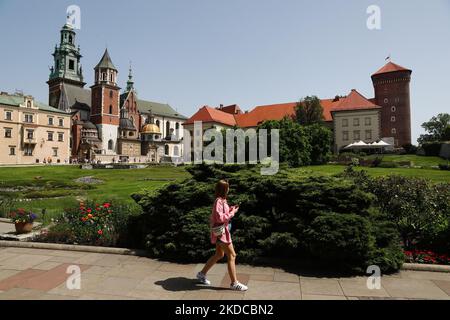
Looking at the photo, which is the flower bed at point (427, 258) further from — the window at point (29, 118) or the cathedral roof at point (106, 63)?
the cathedral roof at point (106, 63)

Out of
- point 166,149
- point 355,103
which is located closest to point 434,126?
point 355,103

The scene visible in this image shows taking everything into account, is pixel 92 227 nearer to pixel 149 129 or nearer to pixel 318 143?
pixel 318 143

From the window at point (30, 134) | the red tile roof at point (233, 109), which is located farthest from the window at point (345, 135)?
the window at point (30, 134)

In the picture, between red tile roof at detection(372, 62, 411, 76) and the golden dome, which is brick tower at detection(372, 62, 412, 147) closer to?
red tile roof at detection(372, 62, 411, 76)

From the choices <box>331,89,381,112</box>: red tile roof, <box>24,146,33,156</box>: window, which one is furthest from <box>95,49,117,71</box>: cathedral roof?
<box>331,89,381,112</box>: red tile roof

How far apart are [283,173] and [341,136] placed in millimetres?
64377

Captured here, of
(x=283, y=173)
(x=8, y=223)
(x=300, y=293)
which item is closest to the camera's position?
(x=300, y=293)

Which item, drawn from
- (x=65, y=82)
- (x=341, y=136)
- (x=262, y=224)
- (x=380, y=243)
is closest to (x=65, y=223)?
(x=262, y=224)

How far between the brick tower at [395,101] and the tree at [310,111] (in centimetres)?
1442

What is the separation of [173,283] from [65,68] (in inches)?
3666

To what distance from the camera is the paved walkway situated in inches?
201

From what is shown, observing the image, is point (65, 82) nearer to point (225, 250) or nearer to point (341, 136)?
point (341, 136)

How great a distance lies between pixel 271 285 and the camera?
5.56m

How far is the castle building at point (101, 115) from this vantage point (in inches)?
2884
